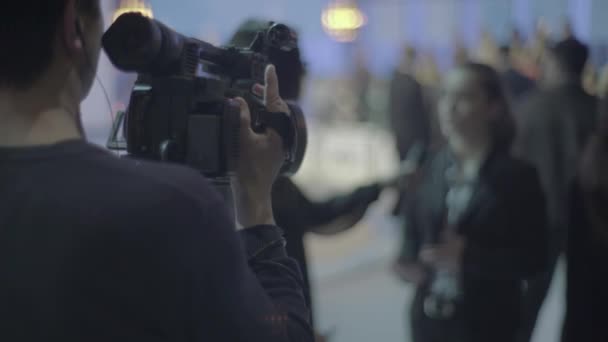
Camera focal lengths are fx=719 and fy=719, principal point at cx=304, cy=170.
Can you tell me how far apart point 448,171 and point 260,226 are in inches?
42.8

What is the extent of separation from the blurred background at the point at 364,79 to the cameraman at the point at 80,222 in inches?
8.6

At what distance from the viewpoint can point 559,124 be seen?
104 inches

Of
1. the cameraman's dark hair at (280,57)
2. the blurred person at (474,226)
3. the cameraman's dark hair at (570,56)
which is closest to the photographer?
the cameraman's dark hair at (280,57)

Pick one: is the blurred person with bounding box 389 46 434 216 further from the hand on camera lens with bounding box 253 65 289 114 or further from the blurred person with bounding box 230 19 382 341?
the hand on camera lens with bounding box 253 65 289 114

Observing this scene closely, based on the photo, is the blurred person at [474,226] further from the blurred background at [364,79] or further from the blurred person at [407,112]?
the blurred person at [407,112]

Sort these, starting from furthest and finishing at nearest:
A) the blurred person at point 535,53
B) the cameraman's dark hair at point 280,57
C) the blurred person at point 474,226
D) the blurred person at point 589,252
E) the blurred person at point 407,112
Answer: the blurred person at point 407,112 < the blurred person at point 535,53 < the blurred person at point 474,226 < the blurred person at point 589,252 < the cameraman's dark hair at point 280,57

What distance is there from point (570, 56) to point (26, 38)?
243 cm

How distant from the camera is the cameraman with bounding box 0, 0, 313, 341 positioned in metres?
→ 0.57

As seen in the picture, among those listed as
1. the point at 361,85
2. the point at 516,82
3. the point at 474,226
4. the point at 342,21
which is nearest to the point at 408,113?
the point at 516,82

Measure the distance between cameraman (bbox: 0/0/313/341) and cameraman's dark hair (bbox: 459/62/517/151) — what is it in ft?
4.07

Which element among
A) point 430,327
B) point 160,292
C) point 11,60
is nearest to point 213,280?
point 160,292

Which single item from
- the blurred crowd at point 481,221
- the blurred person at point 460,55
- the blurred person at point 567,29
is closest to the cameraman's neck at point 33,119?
the blurred crowd at point 481,221

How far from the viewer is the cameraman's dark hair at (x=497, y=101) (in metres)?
1.74

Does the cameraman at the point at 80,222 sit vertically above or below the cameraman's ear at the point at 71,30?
below
